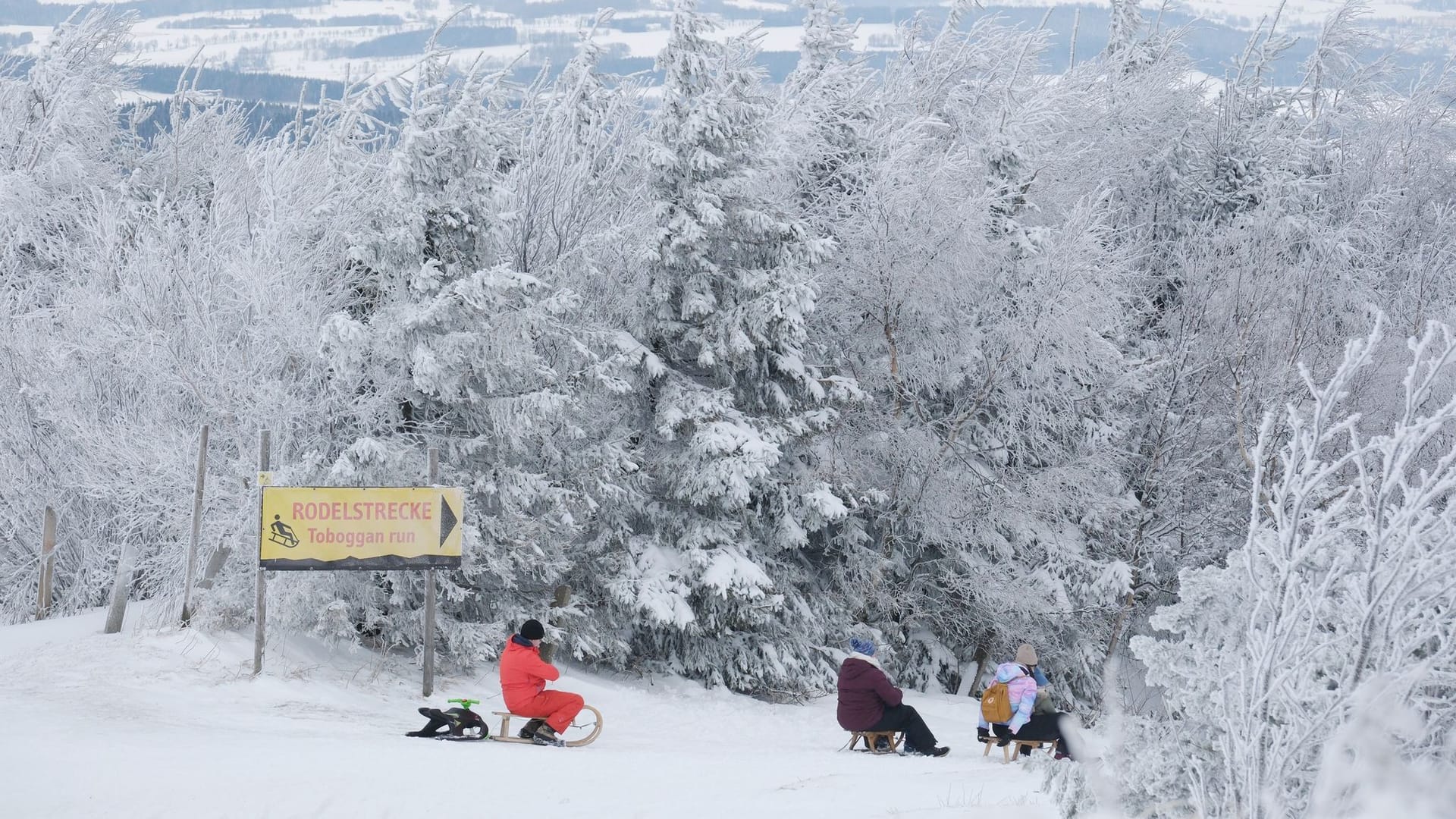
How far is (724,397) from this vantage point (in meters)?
17.4

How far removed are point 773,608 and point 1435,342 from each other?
14974mm

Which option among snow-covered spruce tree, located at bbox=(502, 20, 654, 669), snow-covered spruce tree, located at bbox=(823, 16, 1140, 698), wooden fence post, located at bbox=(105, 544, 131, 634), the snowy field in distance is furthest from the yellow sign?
the snowy field in distance

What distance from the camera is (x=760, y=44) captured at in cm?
2425

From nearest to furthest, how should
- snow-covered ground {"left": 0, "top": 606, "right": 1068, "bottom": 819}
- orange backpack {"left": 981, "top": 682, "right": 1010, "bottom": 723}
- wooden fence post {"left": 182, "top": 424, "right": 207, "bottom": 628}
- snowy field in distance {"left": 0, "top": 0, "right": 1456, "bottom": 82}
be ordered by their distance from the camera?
1. snow-covered ground {"left": 0, "top": 606, "right": 1068, "bottom": 819}
2. orange backpack {"left": 981, "top": 682, "right": 1010, "bottom": 723}
3. wooden fence post {"left": 182, "top": 424, "right": 207, "bottom": 628}
4. snowy field in distance {"left": 0, "top": 0, "right": 1456, "bottom": 82}

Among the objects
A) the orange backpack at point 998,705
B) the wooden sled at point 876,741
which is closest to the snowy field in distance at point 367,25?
the orange backpack at point 998,705

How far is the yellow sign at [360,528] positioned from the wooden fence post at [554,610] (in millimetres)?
3003

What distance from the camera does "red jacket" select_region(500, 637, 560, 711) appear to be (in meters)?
10.1

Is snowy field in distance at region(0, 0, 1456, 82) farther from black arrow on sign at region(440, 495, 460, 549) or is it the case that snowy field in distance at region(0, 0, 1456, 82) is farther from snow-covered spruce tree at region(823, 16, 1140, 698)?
black arrow on sign at region(440, 495, 460, 549)

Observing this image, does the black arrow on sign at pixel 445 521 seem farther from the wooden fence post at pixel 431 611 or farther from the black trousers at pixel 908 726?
the black trousers at pixel 908 726

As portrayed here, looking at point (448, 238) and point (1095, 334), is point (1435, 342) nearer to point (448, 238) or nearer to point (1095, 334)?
point (1095, 334)

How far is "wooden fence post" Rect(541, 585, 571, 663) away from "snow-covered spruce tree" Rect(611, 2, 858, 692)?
1.01m

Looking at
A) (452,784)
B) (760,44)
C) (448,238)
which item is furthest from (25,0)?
(452,784)

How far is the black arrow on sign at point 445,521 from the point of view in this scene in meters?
12.6

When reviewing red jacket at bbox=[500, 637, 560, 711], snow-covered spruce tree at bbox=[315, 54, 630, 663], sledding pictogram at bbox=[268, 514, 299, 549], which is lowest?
red jacket at bbox=[500, 637, 560, 711]
